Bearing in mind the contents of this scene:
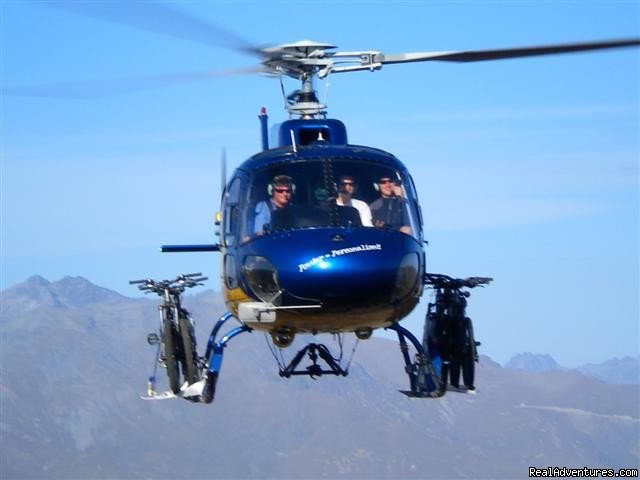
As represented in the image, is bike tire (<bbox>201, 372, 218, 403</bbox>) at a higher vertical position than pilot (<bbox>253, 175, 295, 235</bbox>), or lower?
lower

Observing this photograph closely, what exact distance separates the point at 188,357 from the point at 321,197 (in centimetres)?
524

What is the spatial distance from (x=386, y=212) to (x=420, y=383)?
517 centimetres

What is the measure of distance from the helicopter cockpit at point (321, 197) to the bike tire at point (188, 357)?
12.0 ft

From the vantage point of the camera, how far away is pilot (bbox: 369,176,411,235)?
27.7m

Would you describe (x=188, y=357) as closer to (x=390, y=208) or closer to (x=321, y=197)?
(x=321, y=197)

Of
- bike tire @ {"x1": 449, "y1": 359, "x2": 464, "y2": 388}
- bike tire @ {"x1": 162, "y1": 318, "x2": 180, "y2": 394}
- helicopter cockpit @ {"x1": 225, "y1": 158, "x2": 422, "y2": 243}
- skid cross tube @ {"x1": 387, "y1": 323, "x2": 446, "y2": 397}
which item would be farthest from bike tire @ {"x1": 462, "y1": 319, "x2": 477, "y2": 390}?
bike tire @ {"x1": 162, "y1": 318, "x2": 180, "y2": 394}

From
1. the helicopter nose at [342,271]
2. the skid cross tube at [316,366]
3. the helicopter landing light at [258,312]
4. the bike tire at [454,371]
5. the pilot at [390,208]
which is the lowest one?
the bike tire at [454,371]

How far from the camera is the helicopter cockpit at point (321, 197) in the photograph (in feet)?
89.9

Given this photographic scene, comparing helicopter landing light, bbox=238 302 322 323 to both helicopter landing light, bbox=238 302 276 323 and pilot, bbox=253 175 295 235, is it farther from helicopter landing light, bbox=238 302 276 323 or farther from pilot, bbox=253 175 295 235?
pilot, bbox=253 175 295 235

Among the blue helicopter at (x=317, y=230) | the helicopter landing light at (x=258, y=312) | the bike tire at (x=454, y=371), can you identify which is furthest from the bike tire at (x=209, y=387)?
the bike tire at (x=454, y=371)

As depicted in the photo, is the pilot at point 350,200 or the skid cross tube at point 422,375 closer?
the pilot at point 350,200

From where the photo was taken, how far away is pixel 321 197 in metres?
27.6

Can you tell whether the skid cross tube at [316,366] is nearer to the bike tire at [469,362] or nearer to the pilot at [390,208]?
the bike tire at [469,362]

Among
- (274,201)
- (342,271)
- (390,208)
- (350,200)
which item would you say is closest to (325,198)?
(350,200)
